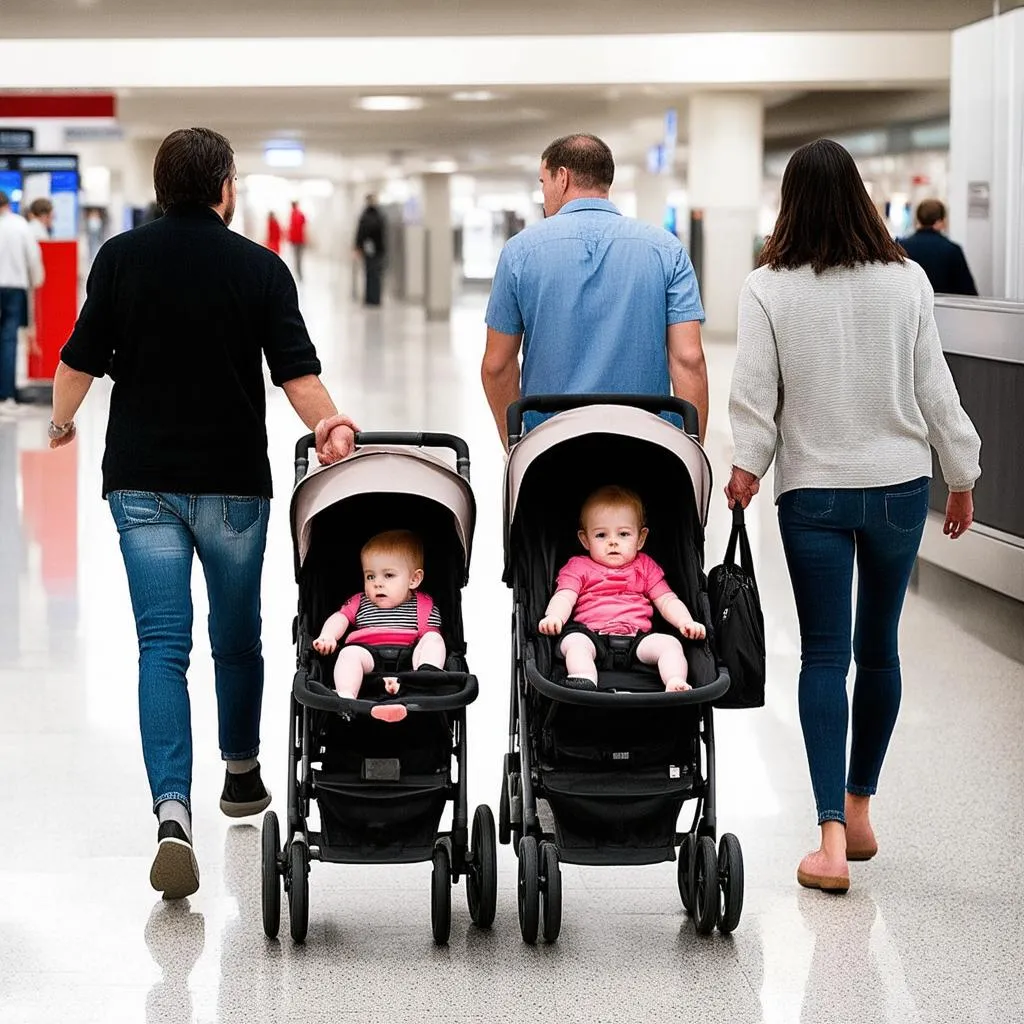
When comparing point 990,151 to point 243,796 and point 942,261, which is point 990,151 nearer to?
point 942,261

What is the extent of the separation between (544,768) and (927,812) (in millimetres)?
1407

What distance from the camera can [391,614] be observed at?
135 inches

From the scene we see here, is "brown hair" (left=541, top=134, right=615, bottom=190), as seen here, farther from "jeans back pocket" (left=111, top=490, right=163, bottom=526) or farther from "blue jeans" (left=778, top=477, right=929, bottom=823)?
"jeans back pocket" (left=111, top=490, right=163, bottom=526)

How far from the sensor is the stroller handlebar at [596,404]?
11.4ft

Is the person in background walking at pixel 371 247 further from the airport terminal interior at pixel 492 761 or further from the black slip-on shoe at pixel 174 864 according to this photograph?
the black slip-on shoe at pixel 174 864

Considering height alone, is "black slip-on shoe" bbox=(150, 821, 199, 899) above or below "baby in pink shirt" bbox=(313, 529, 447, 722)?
below

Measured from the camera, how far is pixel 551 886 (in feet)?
10.4

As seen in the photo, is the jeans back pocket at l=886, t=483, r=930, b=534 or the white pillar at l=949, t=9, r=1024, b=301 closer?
the jeans back pocket at l=886, t=483, r=930, b=534

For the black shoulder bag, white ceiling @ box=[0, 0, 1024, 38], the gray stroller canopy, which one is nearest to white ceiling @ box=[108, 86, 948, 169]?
white ceiling @ box=[0, 0, 1024, 38]

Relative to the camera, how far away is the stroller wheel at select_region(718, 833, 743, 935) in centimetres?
323

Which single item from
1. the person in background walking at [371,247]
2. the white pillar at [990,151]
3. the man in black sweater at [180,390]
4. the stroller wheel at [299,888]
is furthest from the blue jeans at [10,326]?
the person in background walking at [371,247]

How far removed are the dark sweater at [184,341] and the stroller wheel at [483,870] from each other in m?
0.89

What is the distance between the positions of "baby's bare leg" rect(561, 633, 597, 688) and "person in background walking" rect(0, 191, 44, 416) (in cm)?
1140

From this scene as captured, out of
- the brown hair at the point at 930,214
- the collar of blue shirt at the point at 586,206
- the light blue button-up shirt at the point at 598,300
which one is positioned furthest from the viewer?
the brown hair at the point at 930,214
